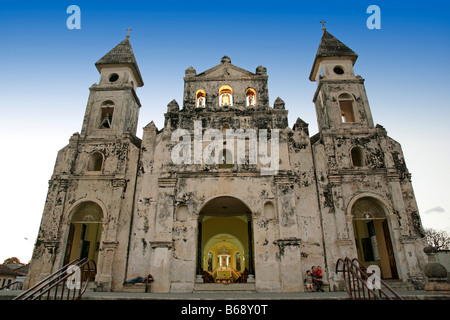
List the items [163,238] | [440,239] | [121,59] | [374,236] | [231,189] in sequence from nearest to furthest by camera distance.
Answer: [163,238] < [231,189] < [374,236] < [121,59] < [440,239]

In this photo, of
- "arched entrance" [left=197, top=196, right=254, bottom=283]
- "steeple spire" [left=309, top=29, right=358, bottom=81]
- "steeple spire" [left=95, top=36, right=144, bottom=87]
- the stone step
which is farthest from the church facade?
"steeple spire" [left=95, top=36, right=144, bottom=87]

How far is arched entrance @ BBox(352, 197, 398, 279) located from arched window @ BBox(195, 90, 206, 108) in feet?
33.2

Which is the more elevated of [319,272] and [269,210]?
[269,210]

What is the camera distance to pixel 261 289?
12.5 metres

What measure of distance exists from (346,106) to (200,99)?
31.2ft

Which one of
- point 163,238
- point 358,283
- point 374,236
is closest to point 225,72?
point 163,238

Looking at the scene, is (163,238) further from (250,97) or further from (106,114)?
(250,97)

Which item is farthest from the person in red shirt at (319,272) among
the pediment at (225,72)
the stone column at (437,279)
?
the pediment at (225,72)

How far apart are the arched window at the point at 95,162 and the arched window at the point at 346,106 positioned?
576 inches

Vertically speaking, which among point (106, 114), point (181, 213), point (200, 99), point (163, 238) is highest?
point (200, 99)

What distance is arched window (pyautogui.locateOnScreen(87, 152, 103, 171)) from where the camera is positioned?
53.1 ft

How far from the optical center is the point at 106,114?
720 inches

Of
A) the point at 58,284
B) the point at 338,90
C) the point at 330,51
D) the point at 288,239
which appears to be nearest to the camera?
the point at 58,284
